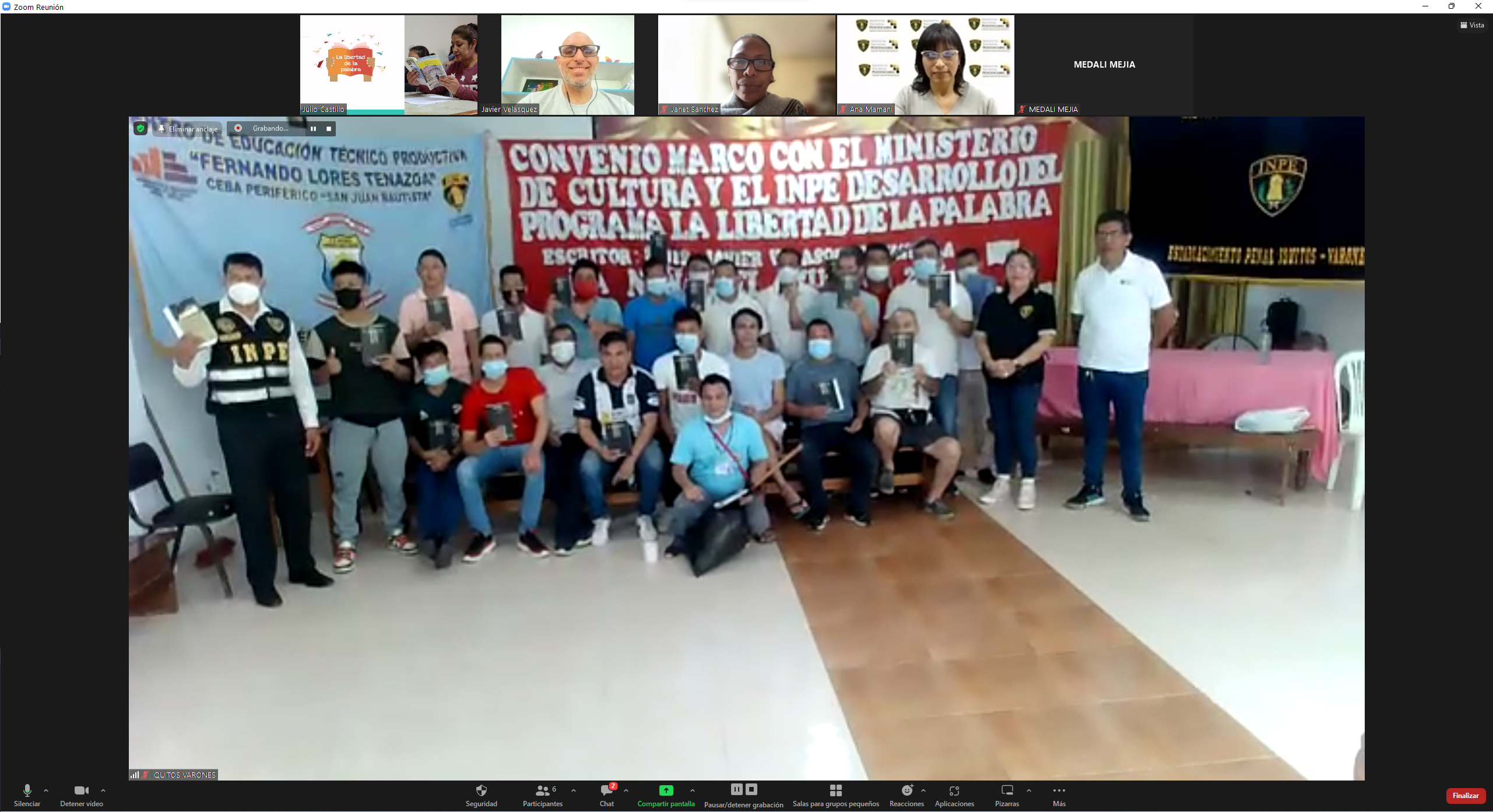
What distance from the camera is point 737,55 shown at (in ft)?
4.72

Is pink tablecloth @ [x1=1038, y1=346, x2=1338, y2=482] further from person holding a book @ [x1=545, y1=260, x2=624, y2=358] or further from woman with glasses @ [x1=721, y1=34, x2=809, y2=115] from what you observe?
woman with glasses @ [x1=721, y1=34, x2=809, y2=115]

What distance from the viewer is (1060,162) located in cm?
280

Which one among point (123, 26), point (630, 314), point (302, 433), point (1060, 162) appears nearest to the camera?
point (123, 26)

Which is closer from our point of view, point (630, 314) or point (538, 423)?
point (538, 423)

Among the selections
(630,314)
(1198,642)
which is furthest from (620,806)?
(630,314)

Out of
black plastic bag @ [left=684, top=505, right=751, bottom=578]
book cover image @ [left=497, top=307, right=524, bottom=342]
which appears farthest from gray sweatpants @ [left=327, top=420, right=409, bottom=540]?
black plastic bag @ [left=684, top=505, right=751, bottom=578]

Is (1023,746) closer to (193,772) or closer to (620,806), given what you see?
(620,806)

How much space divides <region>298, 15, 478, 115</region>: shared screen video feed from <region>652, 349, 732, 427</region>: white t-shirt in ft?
5.85

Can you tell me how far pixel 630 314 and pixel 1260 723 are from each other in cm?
231

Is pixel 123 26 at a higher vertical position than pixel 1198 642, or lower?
higher

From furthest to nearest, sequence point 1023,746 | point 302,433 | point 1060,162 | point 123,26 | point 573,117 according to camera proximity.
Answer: point 1060,162
point 302,433
point 1023,746
point 573,117
point 123,26

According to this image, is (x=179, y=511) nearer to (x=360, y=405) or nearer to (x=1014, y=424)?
(x=360, y=405)

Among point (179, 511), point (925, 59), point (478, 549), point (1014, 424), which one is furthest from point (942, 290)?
point (179, 511)

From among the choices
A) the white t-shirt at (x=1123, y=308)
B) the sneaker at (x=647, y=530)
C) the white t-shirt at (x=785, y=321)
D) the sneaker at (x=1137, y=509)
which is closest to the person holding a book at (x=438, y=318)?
the sneaker at (x=647, y=530)
